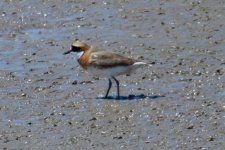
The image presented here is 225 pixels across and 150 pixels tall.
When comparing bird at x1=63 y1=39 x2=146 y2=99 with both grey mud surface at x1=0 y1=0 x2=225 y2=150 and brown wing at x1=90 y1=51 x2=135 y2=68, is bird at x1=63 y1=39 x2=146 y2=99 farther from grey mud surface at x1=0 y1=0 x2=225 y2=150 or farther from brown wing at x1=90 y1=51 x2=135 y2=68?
grey mud surface at x1=0 y1=0 x2=225 y2=150

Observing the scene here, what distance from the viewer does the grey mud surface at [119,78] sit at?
11.8 metres

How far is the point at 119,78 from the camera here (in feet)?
47.0

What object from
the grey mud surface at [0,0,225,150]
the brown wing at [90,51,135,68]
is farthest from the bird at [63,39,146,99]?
the grey mud surface at [0,0,225,150]

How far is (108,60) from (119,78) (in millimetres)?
802

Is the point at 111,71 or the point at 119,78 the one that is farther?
the point at 119,78

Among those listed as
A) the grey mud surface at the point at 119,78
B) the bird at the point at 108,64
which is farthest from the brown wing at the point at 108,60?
the grey mud surface at the point at 119,78

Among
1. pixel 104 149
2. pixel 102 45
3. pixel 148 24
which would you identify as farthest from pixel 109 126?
pixel 148 24

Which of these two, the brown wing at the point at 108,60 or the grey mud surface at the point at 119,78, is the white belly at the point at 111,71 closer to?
the brown wing at the point at 108,60

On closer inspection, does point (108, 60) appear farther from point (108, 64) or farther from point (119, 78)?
point (119, 78)

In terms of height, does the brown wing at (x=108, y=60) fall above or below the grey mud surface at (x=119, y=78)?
above

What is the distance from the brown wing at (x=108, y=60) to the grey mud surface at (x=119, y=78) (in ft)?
1.38

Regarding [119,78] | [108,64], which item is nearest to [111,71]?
[108,64]

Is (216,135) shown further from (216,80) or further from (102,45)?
(102,45)

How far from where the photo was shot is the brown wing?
531 inches
